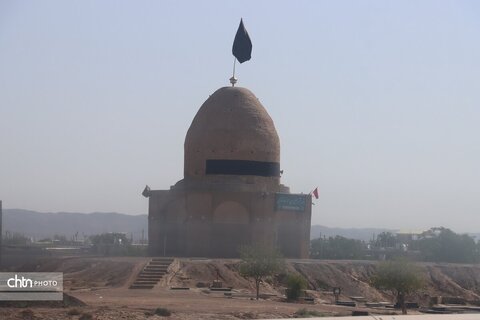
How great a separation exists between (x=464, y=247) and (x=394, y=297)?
732 inches

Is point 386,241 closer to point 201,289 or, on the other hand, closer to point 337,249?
point 337,249

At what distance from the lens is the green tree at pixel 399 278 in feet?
116

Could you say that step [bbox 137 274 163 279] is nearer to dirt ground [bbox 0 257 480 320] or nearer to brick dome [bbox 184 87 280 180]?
dirt ground [bbox 0 257 480 320]

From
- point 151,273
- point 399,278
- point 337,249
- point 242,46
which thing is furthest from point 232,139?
point 399,278

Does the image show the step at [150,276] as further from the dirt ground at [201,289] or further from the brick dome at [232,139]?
the brick dome at [232,139]

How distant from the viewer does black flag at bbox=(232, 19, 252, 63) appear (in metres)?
51.2

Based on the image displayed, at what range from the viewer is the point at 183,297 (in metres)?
32.1

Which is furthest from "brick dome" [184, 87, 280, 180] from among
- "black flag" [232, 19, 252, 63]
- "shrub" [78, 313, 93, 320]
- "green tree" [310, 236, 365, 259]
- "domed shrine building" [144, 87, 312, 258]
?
"shrub" [78, 313, 93, 320]

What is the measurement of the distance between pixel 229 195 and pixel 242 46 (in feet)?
28.4

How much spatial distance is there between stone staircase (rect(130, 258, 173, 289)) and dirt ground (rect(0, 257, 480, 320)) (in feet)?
0.96

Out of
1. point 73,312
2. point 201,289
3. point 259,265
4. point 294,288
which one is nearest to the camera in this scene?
point 73,312

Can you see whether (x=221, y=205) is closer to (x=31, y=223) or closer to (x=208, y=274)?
(x=208, y=274)

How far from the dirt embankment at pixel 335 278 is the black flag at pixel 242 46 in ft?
39.3

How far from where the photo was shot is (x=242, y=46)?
51.3 m
